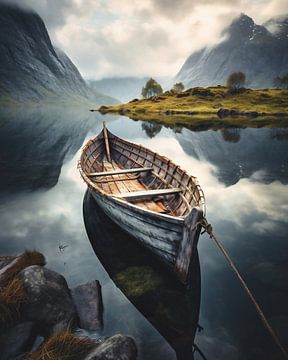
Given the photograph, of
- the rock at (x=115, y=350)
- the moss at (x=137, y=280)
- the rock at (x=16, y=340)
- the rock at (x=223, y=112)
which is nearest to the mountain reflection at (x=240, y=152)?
the moss at (x=137, y=280)

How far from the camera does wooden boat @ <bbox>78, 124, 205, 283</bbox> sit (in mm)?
7879

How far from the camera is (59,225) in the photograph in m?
14.4

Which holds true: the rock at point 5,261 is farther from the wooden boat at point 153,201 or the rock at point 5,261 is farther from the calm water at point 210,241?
the wooden boat at point 153,201

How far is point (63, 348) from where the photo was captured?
5934 mm

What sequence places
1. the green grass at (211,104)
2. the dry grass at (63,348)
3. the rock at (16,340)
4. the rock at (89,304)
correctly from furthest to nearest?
the green grass at (211,104)
the rock at (89,304)
the rock at (16,340)
the dry grass at (63,348)

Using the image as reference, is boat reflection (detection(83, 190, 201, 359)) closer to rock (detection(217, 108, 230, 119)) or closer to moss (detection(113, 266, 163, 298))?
moss (detection(113, 266, 163, 298))

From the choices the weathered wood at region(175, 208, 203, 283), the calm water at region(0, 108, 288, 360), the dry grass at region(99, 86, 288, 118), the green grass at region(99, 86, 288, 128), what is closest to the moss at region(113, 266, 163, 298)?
the calm water at region(0, 108, 288, 360)

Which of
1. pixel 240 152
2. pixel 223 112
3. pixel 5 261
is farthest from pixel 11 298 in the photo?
pixel 223 112

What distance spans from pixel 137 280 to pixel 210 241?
4.65 metres

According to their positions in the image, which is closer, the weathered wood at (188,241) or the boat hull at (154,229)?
the weathered wood at (188,241)

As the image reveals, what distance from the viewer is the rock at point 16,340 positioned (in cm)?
598

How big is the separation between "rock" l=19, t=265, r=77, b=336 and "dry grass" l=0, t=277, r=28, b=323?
5.8 inches

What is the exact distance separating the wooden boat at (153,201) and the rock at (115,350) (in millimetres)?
2804

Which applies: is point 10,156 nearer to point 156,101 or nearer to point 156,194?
point 156,194
